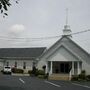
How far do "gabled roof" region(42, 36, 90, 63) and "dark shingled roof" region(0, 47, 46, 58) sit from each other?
623 inches

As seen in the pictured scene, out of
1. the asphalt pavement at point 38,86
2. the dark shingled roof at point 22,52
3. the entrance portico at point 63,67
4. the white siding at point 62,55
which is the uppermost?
the dark shingled roof at point 22,52

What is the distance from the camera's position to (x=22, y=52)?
80.2 metres

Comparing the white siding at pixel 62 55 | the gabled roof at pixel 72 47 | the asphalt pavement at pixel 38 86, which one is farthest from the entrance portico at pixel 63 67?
the asphalt pavement at pixel 38 86

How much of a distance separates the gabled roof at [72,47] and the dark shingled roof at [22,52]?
51.9 ft

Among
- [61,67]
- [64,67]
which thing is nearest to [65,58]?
[64,67]

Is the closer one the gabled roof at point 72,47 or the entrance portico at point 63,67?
the gabled roof at point 72,47

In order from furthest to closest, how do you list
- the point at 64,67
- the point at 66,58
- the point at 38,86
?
the point at 64,67 → the point at 66,58 → the point at 38,86

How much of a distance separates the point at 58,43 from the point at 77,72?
6347 millimetres

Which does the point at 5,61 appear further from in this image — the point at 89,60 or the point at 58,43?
the point at 89,60

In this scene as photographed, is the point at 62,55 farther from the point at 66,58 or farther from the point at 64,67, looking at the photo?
the point at 64,67

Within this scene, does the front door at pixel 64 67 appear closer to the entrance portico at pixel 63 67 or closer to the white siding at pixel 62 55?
the entrance portico at pixel 63 67

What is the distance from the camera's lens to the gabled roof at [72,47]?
57.3 metres

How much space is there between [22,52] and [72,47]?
24.1 metres

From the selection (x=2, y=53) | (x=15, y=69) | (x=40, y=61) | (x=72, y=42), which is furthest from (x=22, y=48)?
(x=72, y=42)
